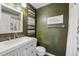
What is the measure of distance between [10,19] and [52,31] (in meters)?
A: 0.49

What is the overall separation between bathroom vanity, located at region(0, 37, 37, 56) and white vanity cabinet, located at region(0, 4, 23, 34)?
120 millimetres

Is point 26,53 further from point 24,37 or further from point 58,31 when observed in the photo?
point 58,31

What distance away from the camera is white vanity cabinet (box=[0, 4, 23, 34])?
2.93ft

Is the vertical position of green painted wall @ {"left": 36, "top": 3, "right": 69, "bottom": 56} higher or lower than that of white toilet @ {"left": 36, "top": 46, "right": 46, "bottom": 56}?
higher

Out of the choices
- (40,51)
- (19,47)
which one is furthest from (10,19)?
(40,51)

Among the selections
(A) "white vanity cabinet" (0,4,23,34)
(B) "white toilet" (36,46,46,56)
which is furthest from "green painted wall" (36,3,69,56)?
(A) "white vanity cabinet" (0,4,23,34)

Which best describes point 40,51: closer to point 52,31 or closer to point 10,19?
point 52,31

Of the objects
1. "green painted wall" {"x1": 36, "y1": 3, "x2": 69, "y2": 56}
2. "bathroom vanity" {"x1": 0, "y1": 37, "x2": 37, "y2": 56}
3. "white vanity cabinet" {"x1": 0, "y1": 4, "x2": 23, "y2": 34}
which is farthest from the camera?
"green painted wall" {"x1": 36, "y1": 3, "x2": 69, "y2": 56}

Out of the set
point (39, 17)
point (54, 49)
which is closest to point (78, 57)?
point (54, 49)

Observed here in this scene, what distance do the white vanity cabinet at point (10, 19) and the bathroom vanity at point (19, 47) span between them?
120 mm

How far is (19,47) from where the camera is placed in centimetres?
90

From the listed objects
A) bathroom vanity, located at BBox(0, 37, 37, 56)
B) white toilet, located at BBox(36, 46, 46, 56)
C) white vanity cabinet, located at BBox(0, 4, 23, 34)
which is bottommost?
white toilet, located at BBox(36, 46, 46, 56)

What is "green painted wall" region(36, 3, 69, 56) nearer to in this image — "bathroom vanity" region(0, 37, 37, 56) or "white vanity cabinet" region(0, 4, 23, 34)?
"bathroom vanity" region(0, 37, 37, 56)

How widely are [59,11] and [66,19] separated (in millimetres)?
120
